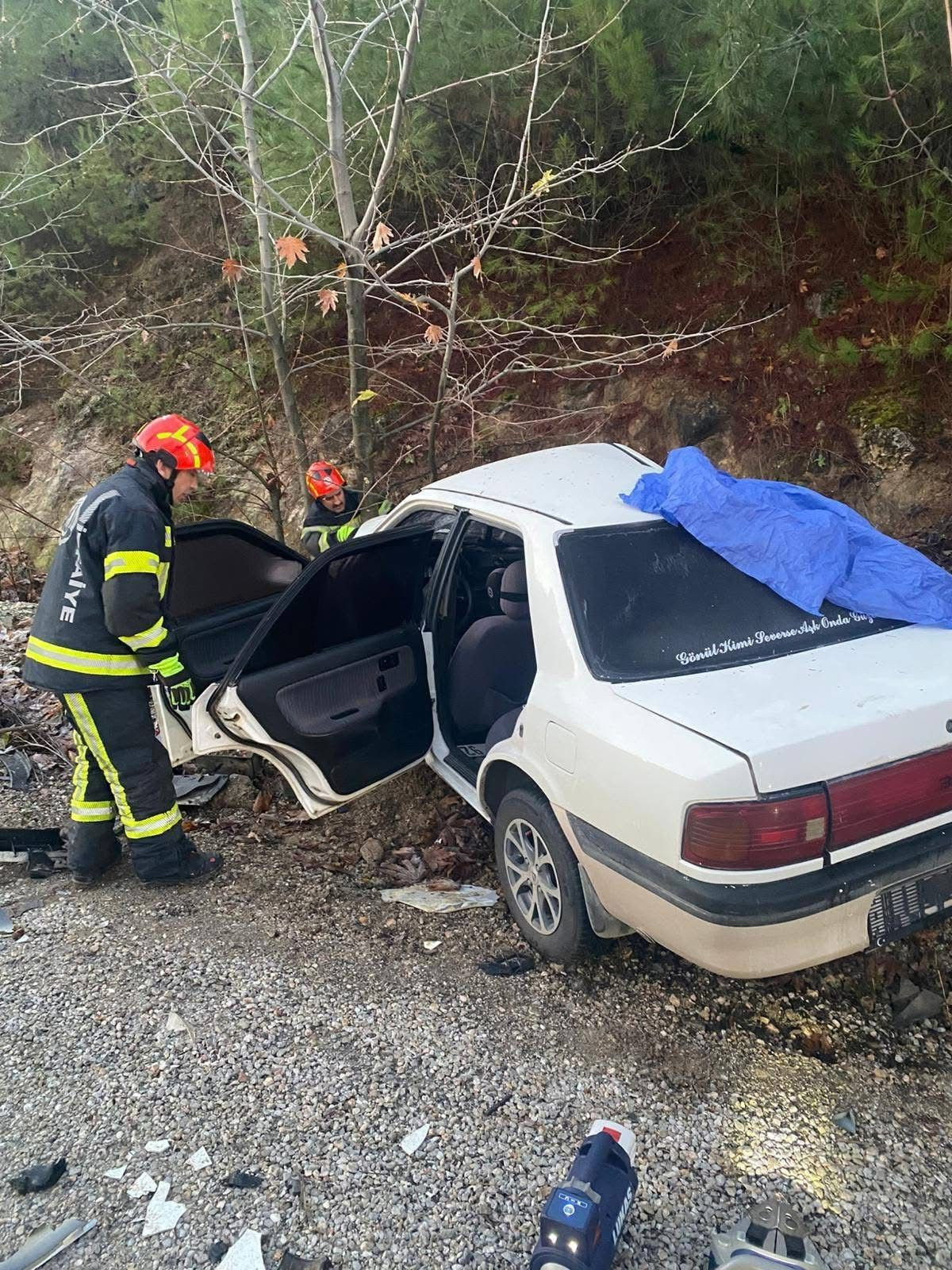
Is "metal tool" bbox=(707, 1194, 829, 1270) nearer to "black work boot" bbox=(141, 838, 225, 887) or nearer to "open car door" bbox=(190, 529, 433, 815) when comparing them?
"open car door" bbox=(190, 529, 433, 815)

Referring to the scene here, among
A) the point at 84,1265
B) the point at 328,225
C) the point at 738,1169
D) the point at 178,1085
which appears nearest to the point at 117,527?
the point at 178,1085

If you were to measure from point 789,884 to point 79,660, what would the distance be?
288 cm

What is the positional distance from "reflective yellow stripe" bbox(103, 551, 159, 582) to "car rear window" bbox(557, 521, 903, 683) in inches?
67.6

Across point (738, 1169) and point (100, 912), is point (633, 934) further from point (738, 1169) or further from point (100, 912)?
point (100, 912)

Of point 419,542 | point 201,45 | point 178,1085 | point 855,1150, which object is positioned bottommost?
point 855,1150

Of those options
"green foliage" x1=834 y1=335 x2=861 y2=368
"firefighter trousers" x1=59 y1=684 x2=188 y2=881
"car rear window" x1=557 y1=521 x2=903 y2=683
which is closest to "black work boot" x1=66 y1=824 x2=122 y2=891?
"firefighter trousers" x1=59 y1=684 x2=188 y2=881

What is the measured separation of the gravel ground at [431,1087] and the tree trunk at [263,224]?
4.06 metres

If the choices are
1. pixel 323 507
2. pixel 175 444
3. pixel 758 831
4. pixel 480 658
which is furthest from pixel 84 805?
pixel 758 831

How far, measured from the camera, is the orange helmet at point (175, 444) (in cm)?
374

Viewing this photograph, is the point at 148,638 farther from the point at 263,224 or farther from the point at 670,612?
the point at 263,224

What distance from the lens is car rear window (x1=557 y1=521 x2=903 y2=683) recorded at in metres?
2.86

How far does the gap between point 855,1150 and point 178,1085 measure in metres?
2.00

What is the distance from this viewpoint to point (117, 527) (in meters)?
3.56

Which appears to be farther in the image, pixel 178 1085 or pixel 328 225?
pixel 328 225
